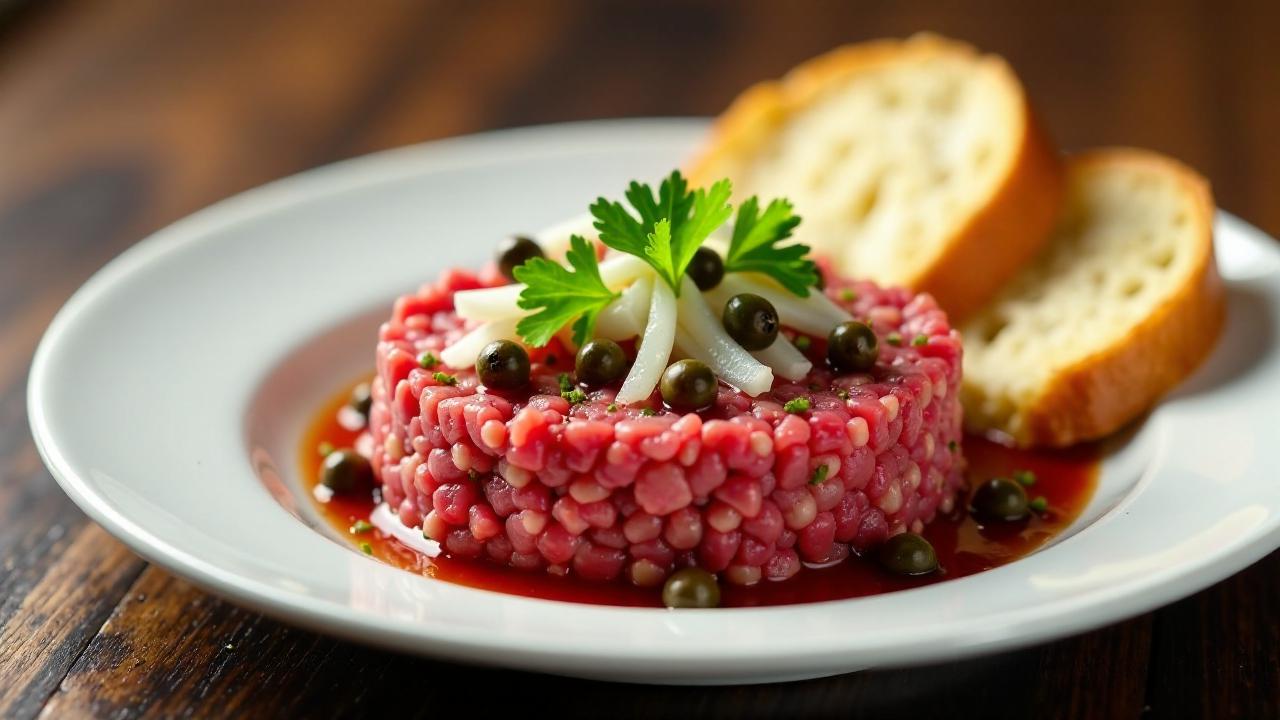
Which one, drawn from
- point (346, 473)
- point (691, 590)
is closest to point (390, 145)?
point (346, 473)

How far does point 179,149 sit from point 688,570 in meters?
4.72

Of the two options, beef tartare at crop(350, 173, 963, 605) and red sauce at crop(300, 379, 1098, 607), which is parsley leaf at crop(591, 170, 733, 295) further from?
red sauce at crop(300, 379, 1098, 607)

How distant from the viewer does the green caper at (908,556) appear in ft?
12.1

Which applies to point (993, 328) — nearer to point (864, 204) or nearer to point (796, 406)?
point (864, 204)

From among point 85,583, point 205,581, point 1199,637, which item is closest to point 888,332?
point 1199,637

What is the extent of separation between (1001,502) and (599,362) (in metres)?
1.25

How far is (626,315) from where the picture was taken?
3809 mm

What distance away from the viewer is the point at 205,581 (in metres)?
3.08

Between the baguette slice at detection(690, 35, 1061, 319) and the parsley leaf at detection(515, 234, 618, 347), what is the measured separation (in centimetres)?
158

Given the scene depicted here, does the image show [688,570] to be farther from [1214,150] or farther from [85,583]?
[1214,150]

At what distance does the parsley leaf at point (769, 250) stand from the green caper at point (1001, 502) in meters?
0.79

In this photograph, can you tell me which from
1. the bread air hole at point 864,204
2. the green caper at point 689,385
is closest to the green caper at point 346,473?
the green caper at point 689,385

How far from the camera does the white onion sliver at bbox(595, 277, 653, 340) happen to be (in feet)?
12.5

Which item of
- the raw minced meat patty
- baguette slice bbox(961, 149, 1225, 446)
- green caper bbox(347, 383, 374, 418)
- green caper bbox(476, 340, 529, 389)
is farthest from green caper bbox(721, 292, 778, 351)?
green caper bbox(347, 383, 374, 418)
